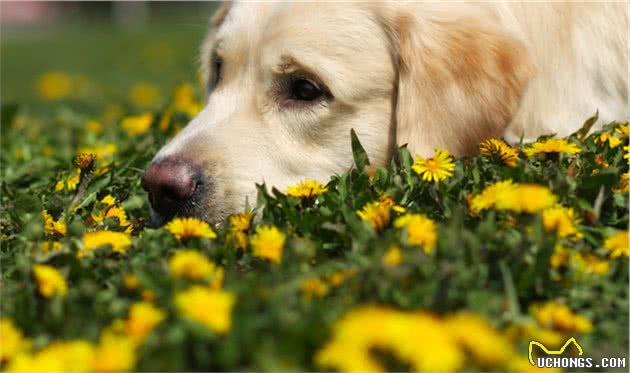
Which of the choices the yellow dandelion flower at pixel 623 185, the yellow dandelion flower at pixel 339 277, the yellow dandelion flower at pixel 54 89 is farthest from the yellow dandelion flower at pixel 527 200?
the yellow dandelion flower at pixel 54 89

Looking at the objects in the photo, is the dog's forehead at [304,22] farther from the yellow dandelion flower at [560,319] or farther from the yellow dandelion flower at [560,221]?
the yellow dandelion flower at [560,319]

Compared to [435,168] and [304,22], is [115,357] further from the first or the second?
[304,22]

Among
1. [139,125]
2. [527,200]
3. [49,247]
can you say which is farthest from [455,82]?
[139,125]

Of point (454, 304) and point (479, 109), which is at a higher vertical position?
point (479, 109)

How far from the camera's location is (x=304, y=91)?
355 centimetres

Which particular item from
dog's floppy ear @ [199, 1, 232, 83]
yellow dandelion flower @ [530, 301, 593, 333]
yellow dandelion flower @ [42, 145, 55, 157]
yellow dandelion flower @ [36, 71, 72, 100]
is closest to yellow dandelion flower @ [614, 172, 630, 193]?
yellow dandelion flower @ [530, 301, 593, 333]

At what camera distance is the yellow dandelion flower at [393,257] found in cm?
196

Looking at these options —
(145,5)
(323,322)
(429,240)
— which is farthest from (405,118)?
(145,5)

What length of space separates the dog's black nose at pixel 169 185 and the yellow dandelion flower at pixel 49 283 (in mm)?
1032

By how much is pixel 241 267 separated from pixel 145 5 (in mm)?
27268

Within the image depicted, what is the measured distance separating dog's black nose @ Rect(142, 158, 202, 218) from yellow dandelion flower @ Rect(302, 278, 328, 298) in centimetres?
126

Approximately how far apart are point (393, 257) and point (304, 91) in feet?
5.55

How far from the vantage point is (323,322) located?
5.55 ft

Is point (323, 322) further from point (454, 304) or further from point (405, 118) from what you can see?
point (405, 118)
